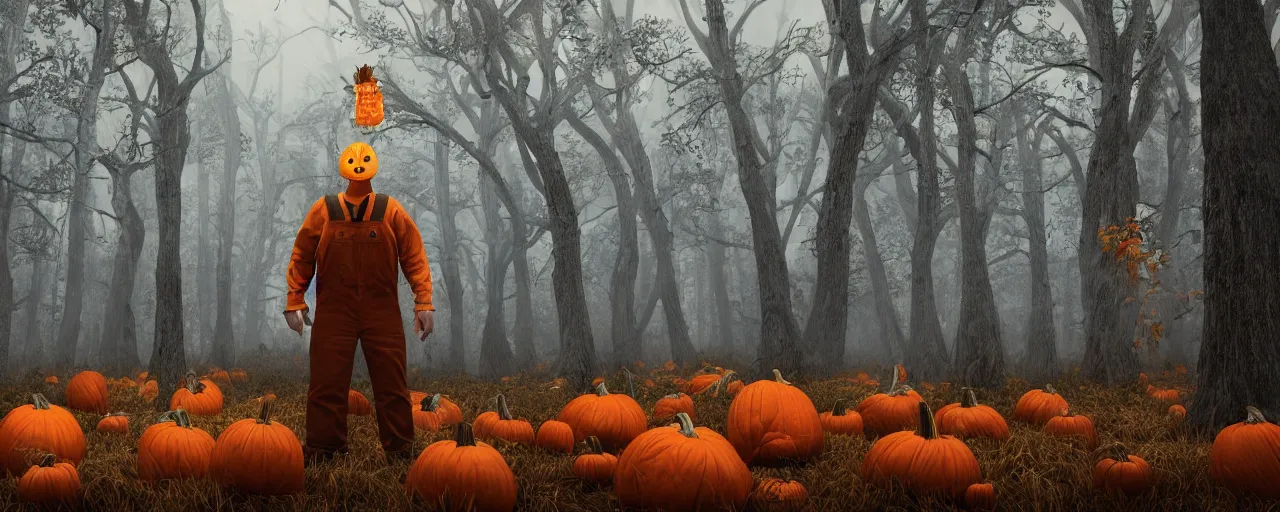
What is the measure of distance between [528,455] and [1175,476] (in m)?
3.48

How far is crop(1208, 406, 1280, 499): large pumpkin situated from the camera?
3826 millimetres

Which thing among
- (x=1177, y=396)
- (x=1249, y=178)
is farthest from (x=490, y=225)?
(x=1249, y=178)

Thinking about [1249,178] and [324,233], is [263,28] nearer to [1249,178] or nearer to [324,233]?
[324,233]

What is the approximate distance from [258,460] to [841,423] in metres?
3.74

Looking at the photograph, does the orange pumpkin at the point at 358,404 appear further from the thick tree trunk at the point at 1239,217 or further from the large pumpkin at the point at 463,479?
the thick tree trunk at the point at 1239,217

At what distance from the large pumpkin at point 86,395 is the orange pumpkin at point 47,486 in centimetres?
449

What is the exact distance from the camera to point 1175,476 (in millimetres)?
4016

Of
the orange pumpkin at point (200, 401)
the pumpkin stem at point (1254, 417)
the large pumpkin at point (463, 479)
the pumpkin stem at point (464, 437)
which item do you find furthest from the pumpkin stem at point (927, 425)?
the orange pumpkin at point (200, 401)

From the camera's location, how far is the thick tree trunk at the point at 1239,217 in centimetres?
524

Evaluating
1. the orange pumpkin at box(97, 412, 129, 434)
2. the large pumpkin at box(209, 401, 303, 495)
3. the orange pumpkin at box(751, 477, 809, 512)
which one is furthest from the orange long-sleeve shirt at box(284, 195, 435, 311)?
the orange pumpkin at box(751, 477, 809, 512)

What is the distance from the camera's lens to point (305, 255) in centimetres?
510

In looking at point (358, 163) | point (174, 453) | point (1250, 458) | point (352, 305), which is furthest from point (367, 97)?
point (1250, 458)

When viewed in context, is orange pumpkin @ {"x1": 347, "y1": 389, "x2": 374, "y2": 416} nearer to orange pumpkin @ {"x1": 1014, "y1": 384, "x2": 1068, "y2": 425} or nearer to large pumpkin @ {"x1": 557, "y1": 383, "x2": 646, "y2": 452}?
large pumpkin @ {"x1": 557, "y1": 383, "x2": 646, "y2": 452}

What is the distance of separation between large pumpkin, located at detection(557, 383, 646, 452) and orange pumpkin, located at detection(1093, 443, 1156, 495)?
2.70 metres
